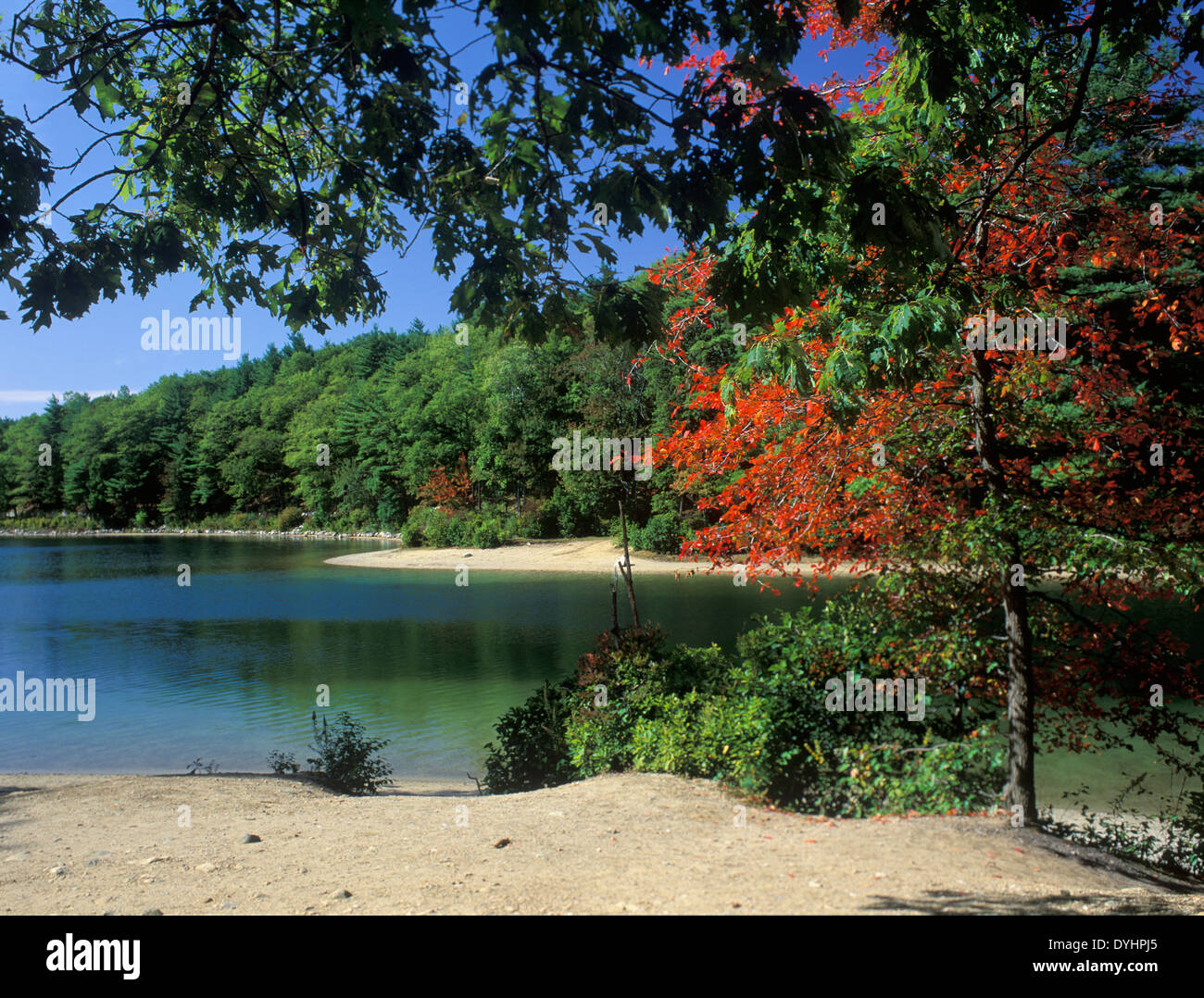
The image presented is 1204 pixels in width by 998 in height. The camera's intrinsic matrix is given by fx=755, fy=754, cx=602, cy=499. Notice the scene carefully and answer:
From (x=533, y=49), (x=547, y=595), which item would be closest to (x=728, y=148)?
(x=533, y=49)

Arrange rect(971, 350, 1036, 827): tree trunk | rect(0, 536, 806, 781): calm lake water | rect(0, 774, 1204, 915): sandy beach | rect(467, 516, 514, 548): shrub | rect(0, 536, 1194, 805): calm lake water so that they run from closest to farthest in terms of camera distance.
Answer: rect(0, 774, 1204, 915): sandy beach, rect(971, 350, 1036, 827): tree trunk, rect(0, 536, 1194, 805): calm lake water, rect(0, 536, 806, 781): calm lake water, rect(467, 516, 514, 548): shrub

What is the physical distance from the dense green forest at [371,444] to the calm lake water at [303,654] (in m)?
5.15

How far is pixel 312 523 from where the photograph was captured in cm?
7050

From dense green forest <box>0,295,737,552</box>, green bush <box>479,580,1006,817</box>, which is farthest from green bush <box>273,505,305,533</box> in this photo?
green bush <box>479,580,1006,817</box>

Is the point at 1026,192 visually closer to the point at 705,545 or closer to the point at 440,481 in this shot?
the point at 705,545

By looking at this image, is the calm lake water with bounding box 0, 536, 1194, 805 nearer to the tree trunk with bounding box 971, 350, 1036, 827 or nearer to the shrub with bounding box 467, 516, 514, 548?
the tree trunk with bounding box 971, 350, 1036, 827

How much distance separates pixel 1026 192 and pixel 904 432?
2.35 metres

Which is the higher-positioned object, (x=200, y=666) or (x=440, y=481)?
(x=440, y=481)

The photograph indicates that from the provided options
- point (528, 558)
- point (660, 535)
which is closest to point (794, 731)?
point (660, 535)

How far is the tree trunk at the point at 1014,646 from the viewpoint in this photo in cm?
562

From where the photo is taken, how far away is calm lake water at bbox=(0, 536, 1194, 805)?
34.0 ft

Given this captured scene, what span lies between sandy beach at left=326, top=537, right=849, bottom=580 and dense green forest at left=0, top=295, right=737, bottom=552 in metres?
1.37

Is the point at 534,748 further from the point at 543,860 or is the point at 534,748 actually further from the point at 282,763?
the point at 543,860
